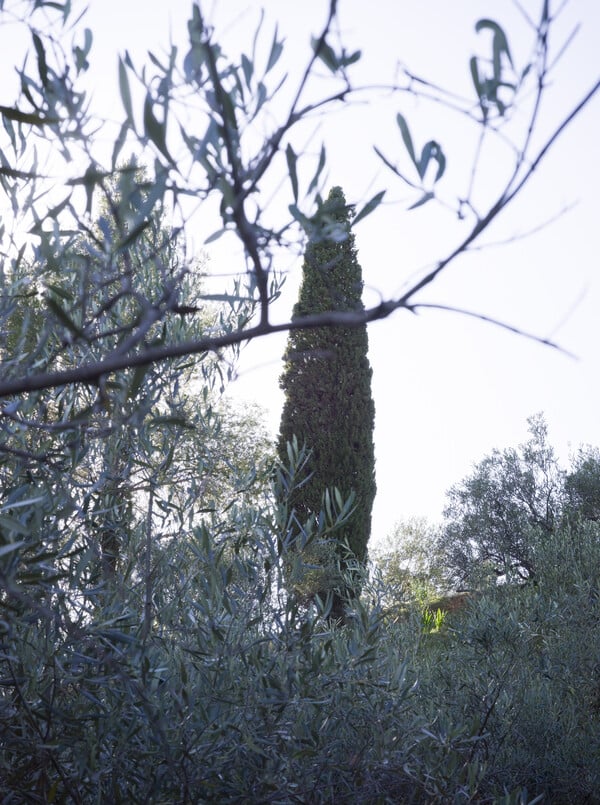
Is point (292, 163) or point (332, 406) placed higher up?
point (332, 406)

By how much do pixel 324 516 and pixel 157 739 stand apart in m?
1.09

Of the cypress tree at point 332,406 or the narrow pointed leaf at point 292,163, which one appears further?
the cypress tree at point 332,406

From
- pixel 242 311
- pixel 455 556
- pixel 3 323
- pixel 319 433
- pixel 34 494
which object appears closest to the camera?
pixel 34 494

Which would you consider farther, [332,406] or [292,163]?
[332,406]

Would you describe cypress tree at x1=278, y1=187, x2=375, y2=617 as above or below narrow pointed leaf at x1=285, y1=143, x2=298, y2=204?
above

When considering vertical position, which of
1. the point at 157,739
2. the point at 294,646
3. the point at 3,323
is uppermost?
the point at 3,323

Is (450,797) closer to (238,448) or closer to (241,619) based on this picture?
(241,619)

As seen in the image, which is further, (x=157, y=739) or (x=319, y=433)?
(x=319, y=433)

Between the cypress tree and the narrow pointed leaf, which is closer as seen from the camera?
the narrow pointed leaf

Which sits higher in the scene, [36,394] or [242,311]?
[242,311]

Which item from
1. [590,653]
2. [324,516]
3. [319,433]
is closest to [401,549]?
[319,433]

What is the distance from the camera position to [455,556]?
746 inches

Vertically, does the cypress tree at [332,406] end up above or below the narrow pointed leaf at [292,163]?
above

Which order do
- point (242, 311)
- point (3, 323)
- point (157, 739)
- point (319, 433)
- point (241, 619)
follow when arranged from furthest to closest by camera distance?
point (319, 433) < point (242, 311) < point (241, 619) < point (3, 323) < point (157, 739)
